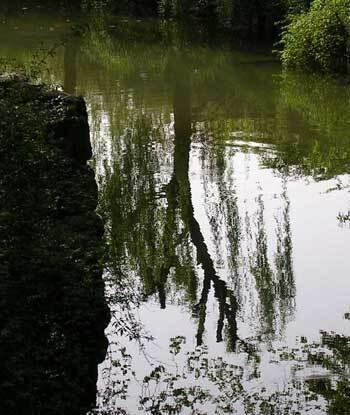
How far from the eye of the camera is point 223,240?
9.87 metres

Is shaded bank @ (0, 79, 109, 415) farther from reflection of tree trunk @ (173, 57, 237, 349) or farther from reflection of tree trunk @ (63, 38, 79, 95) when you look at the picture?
reflection of tree trunk @ (63, 38, 79, 95)

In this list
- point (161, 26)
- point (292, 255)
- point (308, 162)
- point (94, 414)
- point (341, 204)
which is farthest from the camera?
point (161, 26)

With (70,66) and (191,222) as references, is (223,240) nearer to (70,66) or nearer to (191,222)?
(191,222)

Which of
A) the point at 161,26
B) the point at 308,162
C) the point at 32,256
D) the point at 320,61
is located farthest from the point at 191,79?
the point at 32,256

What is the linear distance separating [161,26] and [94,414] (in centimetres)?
2667

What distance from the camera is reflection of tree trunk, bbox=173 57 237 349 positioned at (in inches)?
308

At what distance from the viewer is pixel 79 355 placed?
20.8 ft

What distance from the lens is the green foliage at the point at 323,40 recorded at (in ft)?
67.3

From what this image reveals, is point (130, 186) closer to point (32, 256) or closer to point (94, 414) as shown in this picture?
point (32, 256)

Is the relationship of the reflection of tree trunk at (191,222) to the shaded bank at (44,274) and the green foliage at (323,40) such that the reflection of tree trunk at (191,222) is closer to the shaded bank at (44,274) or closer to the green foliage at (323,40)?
the shaded bank at (44,274)

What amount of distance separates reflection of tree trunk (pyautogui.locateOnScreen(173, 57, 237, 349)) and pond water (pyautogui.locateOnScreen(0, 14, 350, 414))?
0.02 metres

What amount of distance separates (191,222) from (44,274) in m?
3.61

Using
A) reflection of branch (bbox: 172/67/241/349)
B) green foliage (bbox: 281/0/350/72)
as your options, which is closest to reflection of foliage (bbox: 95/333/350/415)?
reflection of branch (bbox: 172/67/241/349)

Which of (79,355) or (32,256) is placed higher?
(32,256)
